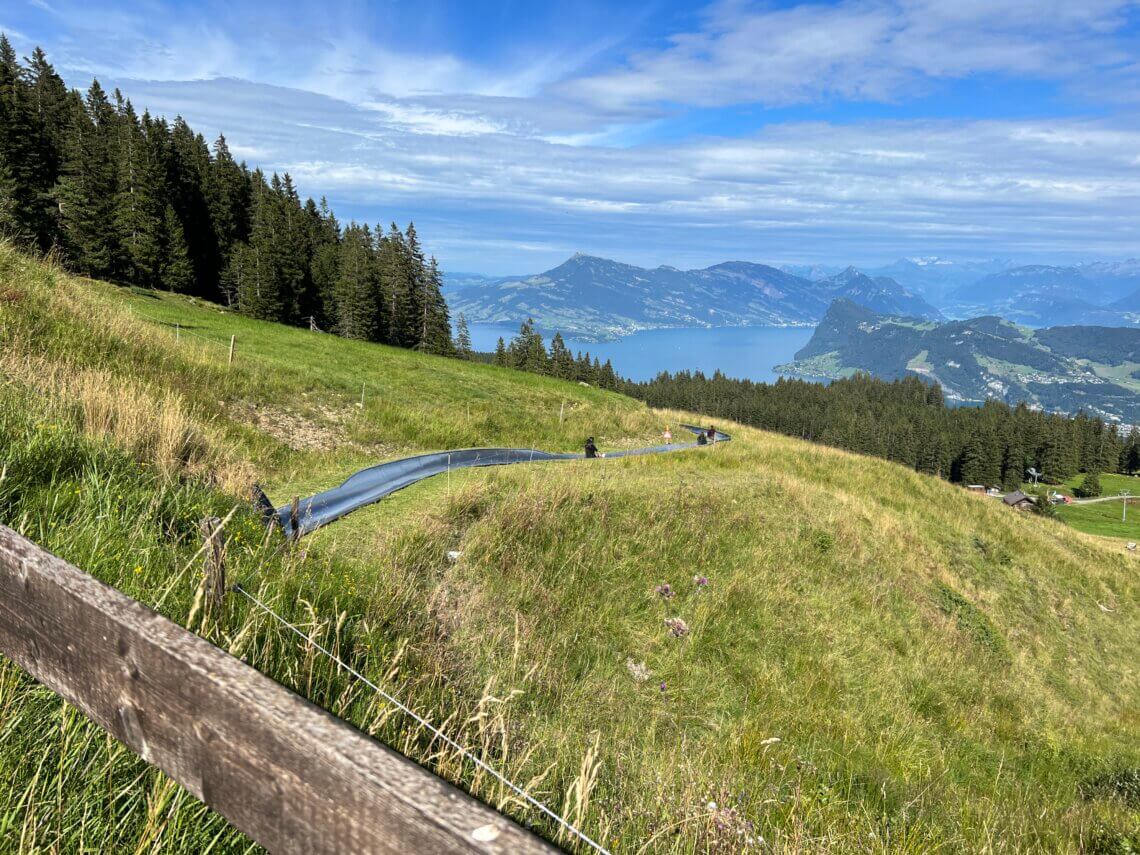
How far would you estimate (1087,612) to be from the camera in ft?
65.2

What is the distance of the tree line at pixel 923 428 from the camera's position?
5443 inches

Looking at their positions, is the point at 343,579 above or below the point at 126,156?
below

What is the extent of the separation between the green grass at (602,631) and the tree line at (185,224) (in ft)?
138

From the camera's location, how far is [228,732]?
1.46 metres

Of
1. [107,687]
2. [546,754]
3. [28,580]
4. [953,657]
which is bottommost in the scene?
[953,657]

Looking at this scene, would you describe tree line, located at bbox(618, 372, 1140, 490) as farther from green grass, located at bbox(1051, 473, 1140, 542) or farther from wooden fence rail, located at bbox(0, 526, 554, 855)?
wooden fence rail, located at bbox(0, 526, 554, 855)

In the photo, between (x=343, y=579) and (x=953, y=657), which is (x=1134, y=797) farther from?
(x=343, y=579)

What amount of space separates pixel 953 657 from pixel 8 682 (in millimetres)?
14746

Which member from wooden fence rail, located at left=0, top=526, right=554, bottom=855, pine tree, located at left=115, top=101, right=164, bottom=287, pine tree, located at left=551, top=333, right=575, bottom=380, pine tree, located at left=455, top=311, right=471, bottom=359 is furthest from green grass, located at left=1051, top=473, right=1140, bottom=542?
pine tree, located at left=115, top=101, right=164, bottom=287

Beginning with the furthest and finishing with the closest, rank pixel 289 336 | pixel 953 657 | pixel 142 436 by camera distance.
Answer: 1. pixel 289 336
2. pixel 953 657
3. pixel 142 436

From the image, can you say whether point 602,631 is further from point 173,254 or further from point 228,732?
point 173,254

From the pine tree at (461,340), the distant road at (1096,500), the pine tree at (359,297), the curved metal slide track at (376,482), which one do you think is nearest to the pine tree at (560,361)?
the pine tree at (461,340)

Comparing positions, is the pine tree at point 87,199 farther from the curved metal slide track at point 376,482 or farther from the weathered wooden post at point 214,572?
the weathered wooden post at point 214,572

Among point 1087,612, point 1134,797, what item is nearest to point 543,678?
point 1134,797
